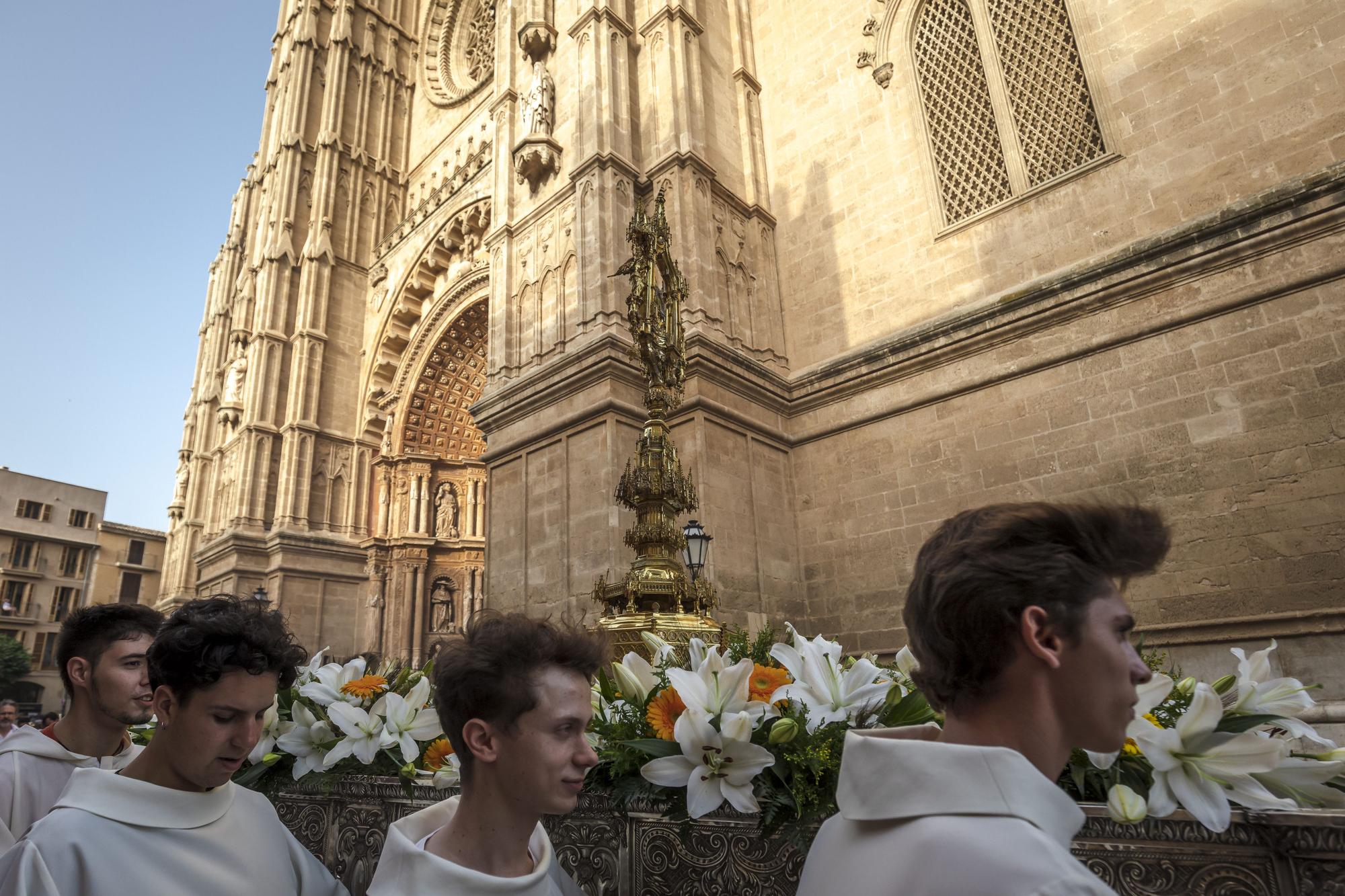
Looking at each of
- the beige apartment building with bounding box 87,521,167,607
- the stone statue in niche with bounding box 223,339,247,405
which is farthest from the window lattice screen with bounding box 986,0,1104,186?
the beige apartment building with bounding box 87,521,167,607

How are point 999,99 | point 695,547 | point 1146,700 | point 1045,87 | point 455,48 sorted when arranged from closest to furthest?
1. point 1146,700
2. point 695,547
3. point 1045,87
4. point 999,99
5. point 455,48

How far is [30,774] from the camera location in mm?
2488

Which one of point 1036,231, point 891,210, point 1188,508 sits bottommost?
point 1188,508

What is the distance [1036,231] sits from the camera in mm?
9375

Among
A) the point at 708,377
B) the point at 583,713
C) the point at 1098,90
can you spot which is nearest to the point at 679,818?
the point at 583,713

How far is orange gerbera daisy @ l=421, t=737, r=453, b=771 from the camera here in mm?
2436

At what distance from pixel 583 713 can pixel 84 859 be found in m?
1.08

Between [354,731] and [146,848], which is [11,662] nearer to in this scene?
[354,731]

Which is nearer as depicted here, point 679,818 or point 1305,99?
point 679,818

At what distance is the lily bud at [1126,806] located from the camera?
138 cm

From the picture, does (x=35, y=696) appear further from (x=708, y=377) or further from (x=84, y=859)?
(x=84, y=859)

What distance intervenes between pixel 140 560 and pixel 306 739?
157ft

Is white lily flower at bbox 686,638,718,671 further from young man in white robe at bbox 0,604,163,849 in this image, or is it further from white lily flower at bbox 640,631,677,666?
young man in white robe at bbox 0,604,163,849

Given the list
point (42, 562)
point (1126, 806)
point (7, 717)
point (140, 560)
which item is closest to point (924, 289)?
point (1126, 806)
